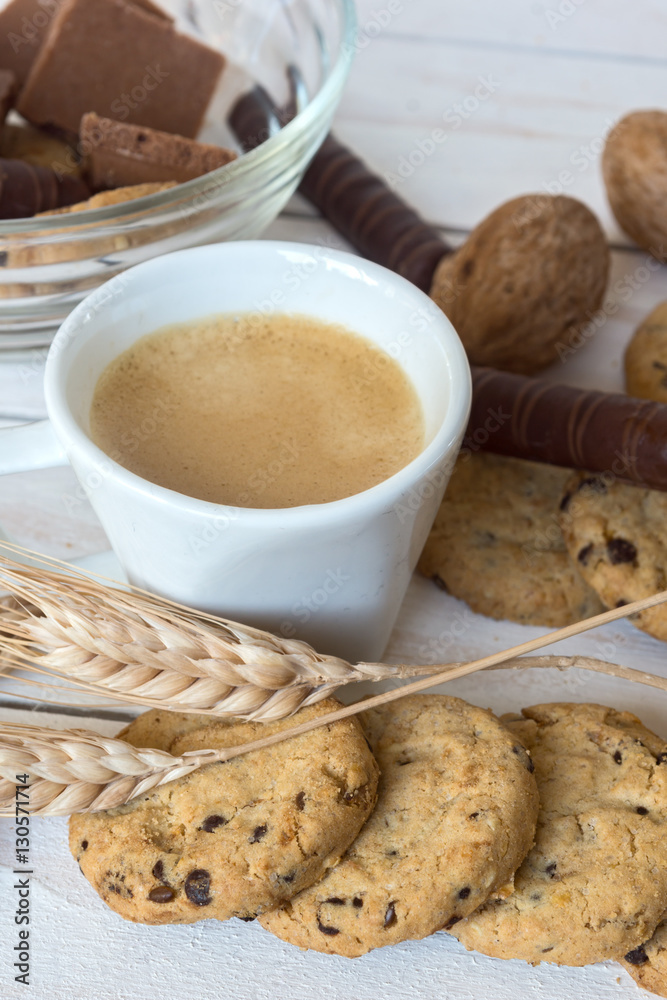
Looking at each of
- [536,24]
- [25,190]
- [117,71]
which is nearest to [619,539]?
[25,190]

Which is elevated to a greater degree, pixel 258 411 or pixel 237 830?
pixel 258 411

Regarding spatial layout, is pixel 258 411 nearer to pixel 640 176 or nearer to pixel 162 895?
pixel 162 895

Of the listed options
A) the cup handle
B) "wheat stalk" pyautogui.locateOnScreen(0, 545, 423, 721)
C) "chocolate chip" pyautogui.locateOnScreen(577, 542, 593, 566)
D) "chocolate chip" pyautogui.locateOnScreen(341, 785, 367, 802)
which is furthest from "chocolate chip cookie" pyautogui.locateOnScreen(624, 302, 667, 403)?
the cup handle

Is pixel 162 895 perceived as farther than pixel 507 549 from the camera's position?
No

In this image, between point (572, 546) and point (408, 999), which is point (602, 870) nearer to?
point (408, 999)

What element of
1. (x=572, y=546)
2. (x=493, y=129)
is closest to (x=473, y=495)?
(x=572, y=546)

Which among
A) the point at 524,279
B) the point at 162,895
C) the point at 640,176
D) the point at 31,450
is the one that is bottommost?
the point at 162,895

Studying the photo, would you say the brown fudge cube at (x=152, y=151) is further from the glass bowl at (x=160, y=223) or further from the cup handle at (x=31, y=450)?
the cup handle at (x=31, y=450)

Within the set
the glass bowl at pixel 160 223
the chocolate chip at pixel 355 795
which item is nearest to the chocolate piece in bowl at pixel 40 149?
the glass bowl at pixel 160 223
